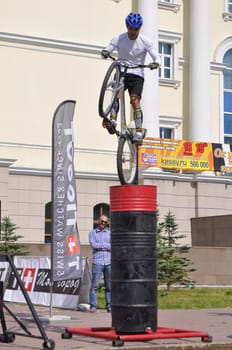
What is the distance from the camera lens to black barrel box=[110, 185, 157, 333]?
12.0m

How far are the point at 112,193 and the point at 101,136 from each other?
33.7 m

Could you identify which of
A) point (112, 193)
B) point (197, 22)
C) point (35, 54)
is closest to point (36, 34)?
point (35, 54)

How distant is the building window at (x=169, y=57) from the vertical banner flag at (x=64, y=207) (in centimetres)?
3215

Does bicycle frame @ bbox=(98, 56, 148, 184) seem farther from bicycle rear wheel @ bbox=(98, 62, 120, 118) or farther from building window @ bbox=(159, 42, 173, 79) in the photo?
building window @ bbox=(159, 42, 173, 79)

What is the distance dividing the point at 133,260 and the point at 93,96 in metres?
34.6

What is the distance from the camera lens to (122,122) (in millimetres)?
13766

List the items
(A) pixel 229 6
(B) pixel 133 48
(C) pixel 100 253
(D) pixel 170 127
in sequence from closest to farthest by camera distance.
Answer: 1. (B) pixel 133 48
2. (C) pixel 100 253
3. (D) pixel 170 127
4. (A) pixel 229 6

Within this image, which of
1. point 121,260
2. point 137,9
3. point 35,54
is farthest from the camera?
point 137,9

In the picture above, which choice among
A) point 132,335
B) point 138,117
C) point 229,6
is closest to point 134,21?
point 138,117

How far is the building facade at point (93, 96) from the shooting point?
4338cm

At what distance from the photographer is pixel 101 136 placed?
46.1 meters

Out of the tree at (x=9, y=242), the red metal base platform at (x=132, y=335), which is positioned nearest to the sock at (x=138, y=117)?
the red metal base platform at (x=132, y=335)

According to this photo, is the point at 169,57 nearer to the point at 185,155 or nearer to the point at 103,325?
the point at 185,155

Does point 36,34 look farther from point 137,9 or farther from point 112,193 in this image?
point 112,193
